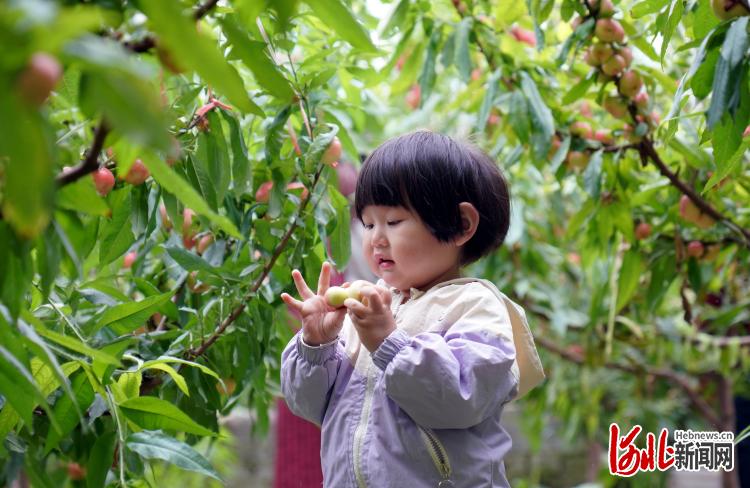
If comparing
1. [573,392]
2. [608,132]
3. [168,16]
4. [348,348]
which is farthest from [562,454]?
[168,16]

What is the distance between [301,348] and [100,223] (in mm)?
345

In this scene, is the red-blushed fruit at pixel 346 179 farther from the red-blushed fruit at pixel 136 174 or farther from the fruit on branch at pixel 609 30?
the red-blushed fruit at pixel 136 174

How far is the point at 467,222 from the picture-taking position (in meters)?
1.10

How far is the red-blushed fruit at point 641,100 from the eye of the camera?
150cm

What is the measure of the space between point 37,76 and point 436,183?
2.27 ft

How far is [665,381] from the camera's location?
2973 millimetres

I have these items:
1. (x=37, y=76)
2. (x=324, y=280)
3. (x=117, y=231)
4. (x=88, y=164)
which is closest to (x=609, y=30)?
(x=324, y=280)

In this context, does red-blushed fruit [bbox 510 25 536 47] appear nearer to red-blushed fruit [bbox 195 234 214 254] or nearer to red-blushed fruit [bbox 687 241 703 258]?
red-blushed fruit [bbox 687 241 703 258]

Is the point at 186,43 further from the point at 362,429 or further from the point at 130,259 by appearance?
the point at 130,259

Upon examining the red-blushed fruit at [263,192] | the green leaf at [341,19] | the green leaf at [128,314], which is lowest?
the green leaf at [128,314]

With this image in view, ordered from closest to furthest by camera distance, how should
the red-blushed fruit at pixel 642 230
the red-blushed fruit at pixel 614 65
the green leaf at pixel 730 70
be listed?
1. the green leaf at pixel 730 70
2. the red-blushed fruit at pixel 614 65
3. the red-blushed fruit at pixel 642 230

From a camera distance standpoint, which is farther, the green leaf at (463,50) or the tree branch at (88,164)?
the green leaf at (463,50)

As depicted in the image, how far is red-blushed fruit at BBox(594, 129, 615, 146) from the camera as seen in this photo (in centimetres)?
161

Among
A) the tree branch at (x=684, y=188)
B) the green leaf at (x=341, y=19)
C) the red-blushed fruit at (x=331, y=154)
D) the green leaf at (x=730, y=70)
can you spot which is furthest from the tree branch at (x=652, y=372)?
the green leaf at (x=341, y=19)
